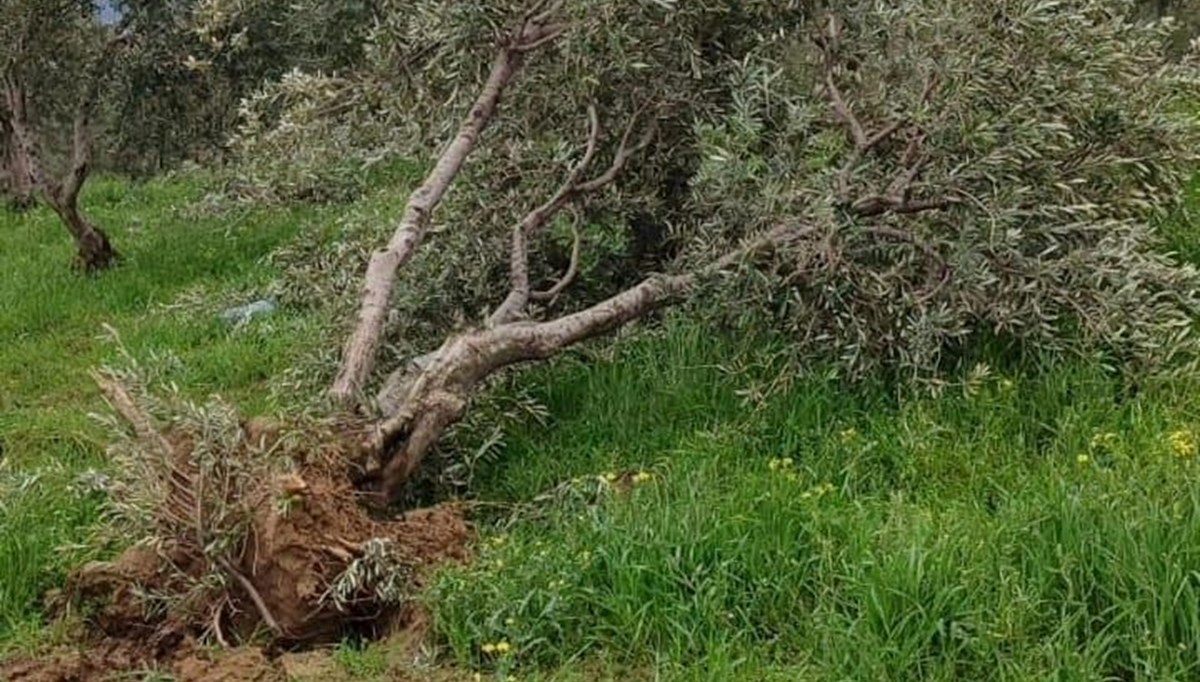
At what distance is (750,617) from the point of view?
3.73 meters

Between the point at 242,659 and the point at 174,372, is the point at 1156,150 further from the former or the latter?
the point at 174,372

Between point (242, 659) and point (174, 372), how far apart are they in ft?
11.1

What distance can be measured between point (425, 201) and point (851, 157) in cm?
187

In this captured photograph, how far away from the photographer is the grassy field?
340cm

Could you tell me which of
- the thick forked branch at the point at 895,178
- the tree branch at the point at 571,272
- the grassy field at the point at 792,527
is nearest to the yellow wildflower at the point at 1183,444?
the grassy field at the point at 792,527

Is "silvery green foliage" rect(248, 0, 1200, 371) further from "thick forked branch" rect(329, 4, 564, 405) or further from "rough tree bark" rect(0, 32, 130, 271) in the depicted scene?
"rough tree bark" rect(0, 32, 130, 271)

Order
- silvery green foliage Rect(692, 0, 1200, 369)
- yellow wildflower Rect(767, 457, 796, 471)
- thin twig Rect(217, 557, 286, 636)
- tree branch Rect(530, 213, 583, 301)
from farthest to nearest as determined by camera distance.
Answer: tree branch Rect(530, 213, 583, 301) → silvery green foliage Rect(692, 0, 1200, 369) → yellow wildflower Rect(767, 457, 796, 471) → thin twig Rect(217, 557, 286, 636)

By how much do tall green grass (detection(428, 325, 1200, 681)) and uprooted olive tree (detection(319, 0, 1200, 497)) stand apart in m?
0.34

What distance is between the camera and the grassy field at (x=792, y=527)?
11.2ft

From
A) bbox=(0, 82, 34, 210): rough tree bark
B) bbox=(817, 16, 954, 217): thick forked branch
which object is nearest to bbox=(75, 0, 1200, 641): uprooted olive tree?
bbox=(817, 16, 954, 217): thick forked branch

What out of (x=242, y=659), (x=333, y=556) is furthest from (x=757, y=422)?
(x=242, y=659)

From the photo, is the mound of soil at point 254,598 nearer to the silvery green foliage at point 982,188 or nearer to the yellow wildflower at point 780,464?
the yellow wildflower at point 780,464

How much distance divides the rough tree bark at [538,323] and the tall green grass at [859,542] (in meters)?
0.41

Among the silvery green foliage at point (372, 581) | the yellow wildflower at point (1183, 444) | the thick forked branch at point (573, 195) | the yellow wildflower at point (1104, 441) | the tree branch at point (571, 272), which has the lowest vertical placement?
the yellow wildflower at point (1104, 441)
